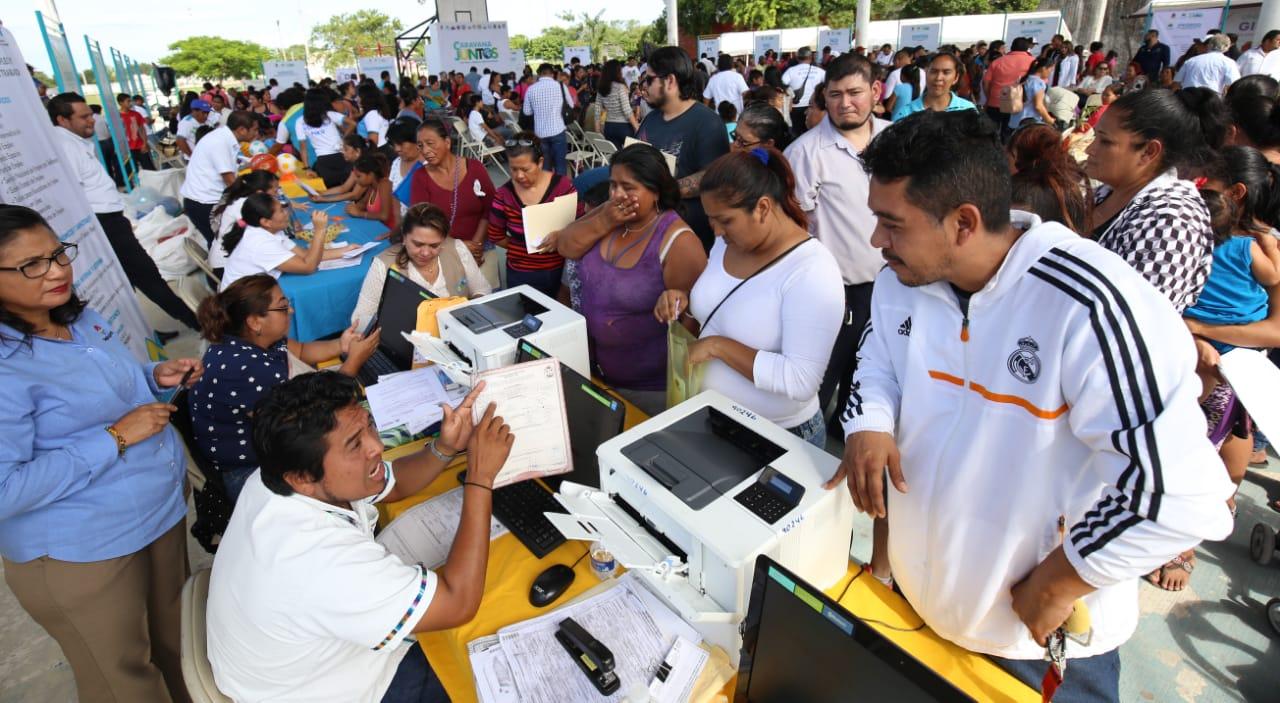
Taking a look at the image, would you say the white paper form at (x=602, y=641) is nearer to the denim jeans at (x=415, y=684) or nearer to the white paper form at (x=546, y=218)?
the denim jeans at (x=415, y=684)

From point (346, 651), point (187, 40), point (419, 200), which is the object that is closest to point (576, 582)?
point (346, 651)

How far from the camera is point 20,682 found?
216 cm

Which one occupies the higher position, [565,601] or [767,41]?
[767,41]

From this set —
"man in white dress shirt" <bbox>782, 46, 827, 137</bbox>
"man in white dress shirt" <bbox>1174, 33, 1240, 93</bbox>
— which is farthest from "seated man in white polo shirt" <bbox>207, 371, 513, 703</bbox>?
"man in white dress shirt" <bbox>1174, 33, 1240, 93</bbox>

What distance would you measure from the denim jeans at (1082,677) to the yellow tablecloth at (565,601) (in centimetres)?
4

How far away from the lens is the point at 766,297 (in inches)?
62.4

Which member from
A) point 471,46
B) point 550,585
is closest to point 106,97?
point 471,46

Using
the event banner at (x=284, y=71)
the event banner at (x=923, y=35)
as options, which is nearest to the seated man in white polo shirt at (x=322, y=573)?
the event banner at (x=284, y=71)

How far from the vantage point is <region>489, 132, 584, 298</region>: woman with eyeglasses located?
2.83 metres

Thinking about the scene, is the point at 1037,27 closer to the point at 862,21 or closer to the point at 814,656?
the point at 862,21

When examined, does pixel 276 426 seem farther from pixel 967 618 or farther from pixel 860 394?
pixel 967 618

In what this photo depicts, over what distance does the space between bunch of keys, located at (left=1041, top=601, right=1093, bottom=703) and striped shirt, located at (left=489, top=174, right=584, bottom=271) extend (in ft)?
7.39

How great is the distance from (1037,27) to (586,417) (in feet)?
62.8

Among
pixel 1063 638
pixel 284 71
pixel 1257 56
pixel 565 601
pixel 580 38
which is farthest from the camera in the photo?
pixel 580 38
